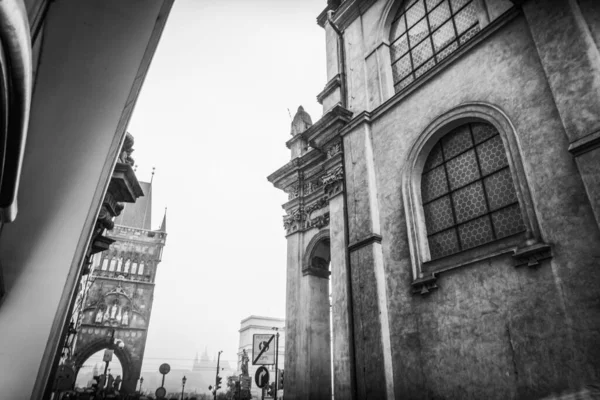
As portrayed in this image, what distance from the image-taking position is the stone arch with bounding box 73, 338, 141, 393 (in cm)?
3366

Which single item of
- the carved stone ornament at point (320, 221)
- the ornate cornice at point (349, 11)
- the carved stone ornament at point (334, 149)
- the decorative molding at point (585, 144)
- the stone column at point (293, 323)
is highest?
the ornate cornice at point (349, 11)

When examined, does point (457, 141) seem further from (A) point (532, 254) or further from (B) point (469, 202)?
(A) point (532, 254)

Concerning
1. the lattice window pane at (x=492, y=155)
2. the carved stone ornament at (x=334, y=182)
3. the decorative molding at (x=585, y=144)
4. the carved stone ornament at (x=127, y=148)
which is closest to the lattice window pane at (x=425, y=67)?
the lattice window pane at (x=492, y=155)

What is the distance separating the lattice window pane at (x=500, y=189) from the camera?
661cm

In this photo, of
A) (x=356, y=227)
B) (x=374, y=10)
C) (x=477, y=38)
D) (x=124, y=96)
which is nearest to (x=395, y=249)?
(x=356, y=227)

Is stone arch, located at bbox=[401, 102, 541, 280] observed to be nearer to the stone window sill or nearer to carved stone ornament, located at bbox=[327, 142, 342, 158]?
the stone window sill

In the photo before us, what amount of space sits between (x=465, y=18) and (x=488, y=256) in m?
6.14

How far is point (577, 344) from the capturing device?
15.8 ft

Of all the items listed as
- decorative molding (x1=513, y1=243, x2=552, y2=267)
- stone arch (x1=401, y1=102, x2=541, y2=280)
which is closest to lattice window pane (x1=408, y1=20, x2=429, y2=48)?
stone arch (x1=401, y1=102, x2=541, y2=280)

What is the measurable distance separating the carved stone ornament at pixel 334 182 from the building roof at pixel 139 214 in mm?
42062

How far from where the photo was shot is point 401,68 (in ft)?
33.8

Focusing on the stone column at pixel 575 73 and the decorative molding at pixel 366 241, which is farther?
the decorative molding at pixel 366 241

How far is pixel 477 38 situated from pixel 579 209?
4271 millimetres

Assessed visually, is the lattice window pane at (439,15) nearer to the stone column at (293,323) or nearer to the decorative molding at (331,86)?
the decorative molding at (331,86)
